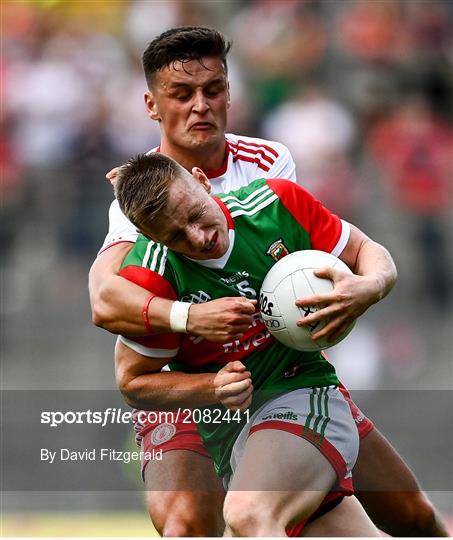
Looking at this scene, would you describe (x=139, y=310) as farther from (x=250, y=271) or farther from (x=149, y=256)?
(x=250, y=271)

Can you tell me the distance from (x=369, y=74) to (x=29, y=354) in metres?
4.28

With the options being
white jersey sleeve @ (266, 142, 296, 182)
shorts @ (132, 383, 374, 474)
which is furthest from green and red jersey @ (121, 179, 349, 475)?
white jersey sleeve @ (266, 142, 296, 182)

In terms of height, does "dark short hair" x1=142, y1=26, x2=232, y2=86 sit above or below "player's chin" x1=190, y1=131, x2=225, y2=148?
above

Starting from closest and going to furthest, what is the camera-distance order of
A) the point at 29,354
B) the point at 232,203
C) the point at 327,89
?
the point at 232,203, the point at 29,354, the point at 327,89

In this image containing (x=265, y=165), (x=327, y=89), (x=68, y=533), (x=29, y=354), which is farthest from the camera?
(x=327, y=89)

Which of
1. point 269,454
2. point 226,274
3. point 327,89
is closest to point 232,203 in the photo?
point 226,274

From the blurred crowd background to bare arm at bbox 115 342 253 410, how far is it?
461 centimetres

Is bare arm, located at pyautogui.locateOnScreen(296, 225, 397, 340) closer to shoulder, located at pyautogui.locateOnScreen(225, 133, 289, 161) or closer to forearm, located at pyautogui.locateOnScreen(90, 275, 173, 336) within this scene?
forearm, located at pyautogui.locateOnScreen(90, 275, 173, 336)

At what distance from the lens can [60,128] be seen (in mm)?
10609

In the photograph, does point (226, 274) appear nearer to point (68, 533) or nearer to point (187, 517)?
point (187, 517)

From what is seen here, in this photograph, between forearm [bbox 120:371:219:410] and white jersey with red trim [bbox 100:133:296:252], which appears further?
white jersey with red trim [bbox 100:133:296:252]

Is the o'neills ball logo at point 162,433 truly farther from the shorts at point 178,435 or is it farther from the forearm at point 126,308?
the forearm at point 126,308

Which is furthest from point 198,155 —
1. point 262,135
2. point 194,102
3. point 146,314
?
point 262,135

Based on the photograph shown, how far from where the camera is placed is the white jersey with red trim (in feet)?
18.4
